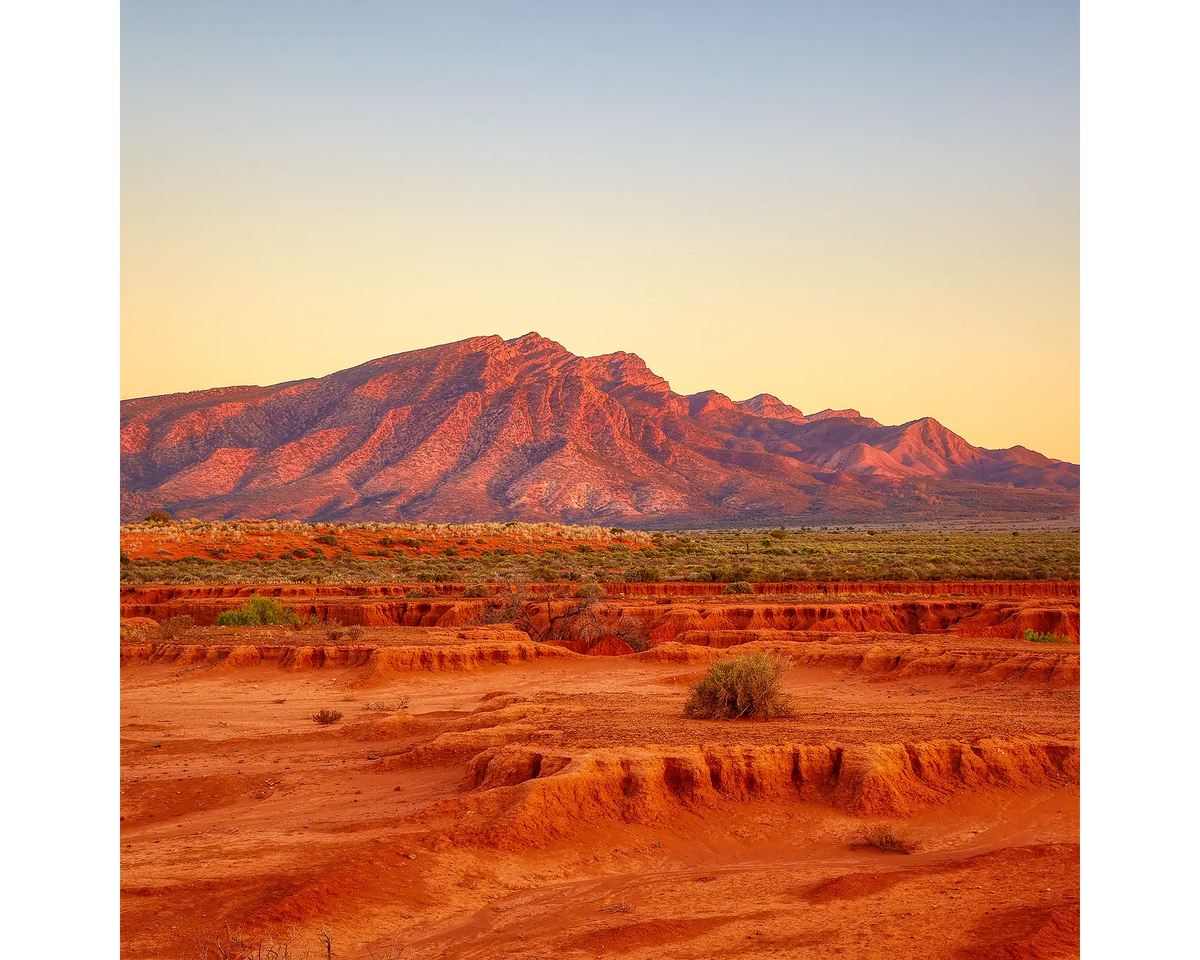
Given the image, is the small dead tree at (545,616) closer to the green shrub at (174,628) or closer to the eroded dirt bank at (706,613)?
the eroded dirt bank at (706,613)

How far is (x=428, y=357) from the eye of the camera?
174625 millimetres

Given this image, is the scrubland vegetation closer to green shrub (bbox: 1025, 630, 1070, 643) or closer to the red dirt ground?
green shrub (bbox: 1025, 630, 1070, 643)

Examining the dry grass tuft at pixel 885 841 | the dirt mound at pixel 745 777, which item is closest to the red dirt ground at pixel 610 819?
the dirt mound at pixel 745 777

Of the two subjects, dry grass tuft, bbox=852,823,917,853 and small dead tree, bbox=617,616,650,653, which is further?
small dead tree, bbox=617,616,650,653

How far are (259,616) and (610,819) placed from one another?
23884 mm

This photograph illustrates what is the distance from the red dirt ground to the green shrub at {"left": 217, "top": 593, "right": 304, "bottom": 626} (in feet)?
29.8

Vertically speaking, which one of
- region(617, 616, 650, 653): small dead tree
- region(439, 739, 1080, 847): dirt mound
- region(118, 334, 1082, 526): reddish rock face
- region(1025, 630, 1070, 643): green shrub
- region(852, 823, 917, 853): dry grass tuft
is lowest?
region(617, 616, 650, 653): small dead tree

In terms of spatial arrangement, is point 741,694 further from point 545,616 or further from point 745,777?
→ point 545,616

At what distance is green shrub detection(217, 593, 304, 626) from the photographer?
106 feet

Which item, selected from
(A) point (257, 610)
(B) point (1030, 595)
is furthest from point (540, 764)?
(B) point (1030, 595)

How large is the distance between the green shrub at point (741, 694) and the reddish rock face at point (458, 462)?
4373 inches

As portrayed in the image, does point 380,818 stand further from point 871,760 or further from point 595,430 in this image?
point 595,430

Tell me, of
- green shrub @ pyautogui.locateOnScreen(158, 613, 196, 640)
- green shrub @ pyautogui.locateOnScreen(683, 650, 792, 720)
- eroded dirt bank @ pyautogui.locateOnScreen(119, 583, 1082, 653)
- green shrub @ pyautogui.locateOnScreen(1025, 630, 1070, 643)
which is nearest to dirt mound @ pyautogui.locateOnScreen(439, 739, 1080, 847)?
green shrub @ pyautogui.locateOnScreen(683, 650, 792, 720)
